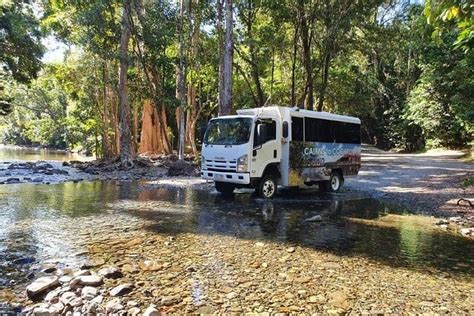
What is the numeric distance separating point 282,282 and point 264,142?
23.0ft

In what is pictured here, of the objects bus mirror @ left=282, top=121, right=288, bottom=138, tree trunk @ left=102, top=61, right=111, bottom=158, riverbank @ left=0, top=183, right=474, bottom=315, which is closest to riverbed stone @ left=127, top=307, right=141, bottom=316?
riverbank @ left=0, top=183, right=474, bottom=315

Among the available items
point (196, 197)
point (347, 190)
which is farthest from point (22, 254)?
point (347, 190)

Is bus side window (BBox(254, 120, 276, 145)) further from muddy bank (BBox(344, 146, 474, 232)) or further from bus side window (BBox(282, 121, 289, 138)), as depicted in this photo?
muddy bank (BBox(344, 146, 474, 232))

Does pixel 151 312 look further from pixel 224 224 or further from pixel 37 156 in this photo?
pixel 37 156

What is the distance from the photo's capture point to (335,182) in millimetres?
15273

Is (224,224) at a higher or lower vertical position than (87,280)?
higher

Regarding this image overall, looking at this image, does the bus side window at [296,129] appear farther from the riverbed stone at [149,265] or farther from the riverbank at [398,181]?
the riverbed stone at [149,265]

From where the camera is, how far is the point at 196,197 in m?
13.4

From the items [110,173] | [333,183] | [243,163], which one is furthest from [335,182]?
[110,173]

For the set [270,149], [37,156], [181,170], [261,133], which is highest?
[261,133]

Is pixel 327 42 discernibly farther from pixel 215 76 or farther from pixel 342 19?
pixel 215 76

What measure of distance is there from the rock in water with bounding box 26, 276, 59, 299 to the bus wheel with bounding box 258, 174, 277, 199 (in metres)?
8.05

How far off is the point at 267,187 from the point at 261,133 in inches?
75.4

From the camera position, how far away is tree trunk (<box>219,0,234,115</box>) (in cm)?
1862
